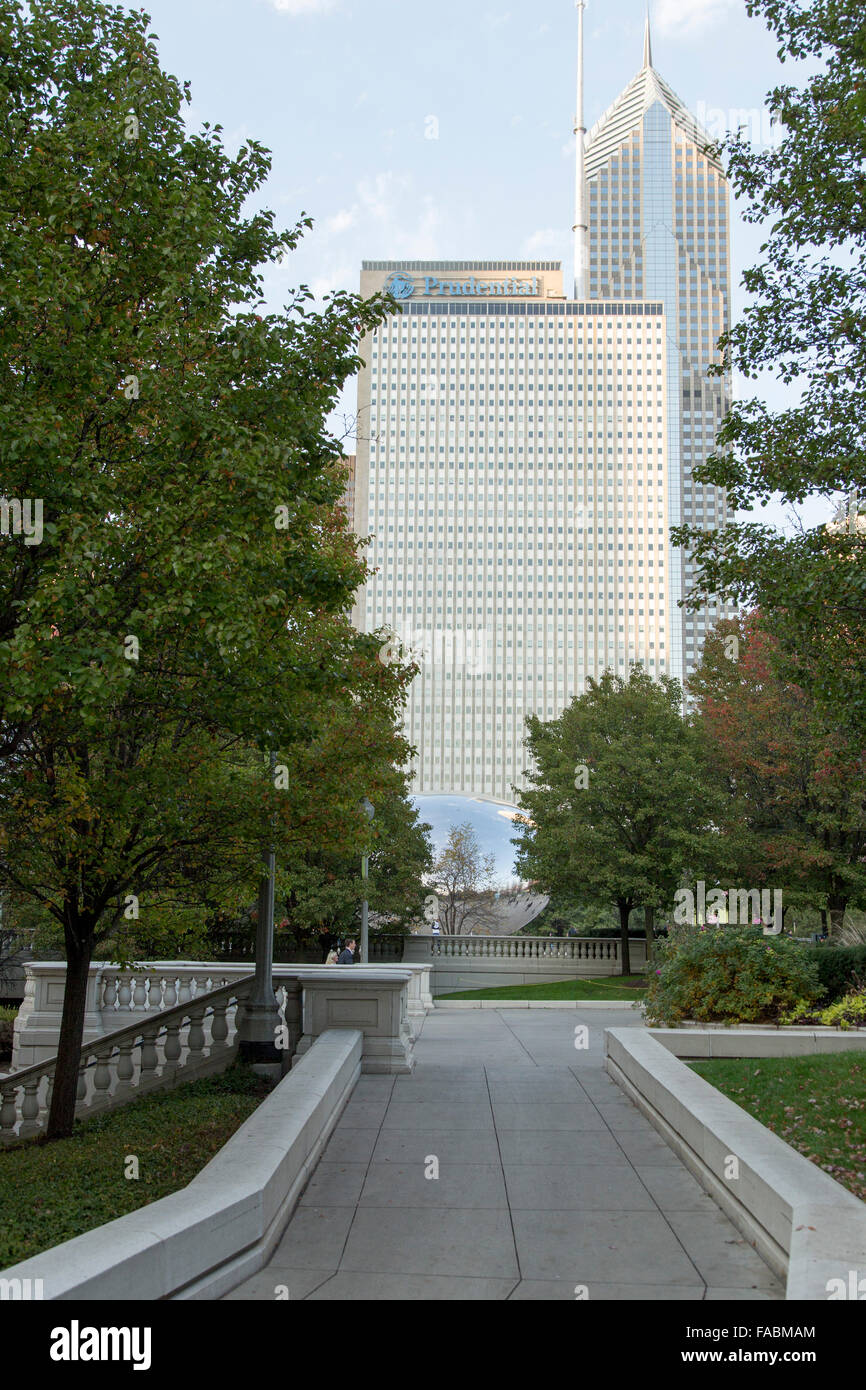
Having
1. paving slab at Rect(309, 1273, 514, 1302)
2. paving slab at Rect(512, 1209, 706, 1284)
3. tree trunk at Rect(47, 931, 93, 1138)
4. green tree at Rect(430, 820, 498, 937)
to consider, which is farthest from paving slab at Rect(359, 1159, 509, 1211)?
green tree at Rect(430, 820, 498, 937)

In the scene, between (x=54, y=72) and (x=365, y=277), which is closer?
(x=54, y=72)

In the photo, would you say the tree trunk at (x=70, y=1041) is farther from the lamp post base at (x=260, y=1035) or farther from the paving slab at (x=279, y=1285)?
the paving slab at (x=279, y=1285)

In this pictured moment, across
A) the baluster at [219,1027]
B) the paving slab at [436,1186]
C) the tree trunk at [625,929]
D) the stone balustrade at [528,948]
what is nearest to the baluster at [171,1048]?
the baluster at [219,1027]

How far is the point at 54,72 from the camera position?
29.1 feet

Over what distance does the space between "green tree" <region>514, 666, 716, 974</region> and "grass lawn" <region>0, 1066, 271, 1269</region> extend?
18309 mm

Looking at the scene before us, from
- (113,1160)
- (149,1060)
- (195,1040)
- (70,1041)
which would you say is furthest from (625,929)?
(113,1160)

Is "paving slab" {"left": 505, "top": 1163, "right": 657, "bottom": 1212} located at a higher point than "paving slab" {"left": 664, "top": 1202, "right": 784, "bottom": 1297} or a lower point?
lower

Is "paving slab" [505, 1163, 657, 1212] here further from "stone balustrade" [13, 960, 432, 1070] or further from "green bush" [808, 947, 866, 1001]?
"stone balustrade" [13, 960, 432, 1070]

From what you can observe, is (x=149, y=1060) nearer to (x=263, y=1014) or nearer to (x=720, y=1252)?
(x=263, y=1014)

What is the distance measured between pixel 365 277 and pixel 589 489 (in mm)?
54898

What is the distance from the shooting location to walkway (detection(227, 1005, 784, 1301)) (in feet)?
17.9

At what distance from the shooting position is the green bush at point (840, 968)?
1482 cm

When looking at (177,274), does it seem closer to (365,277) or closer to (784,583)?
(784,583)

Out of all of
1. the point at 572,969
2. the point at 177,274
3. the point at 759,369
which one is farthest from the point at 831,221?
the point at 572,969
